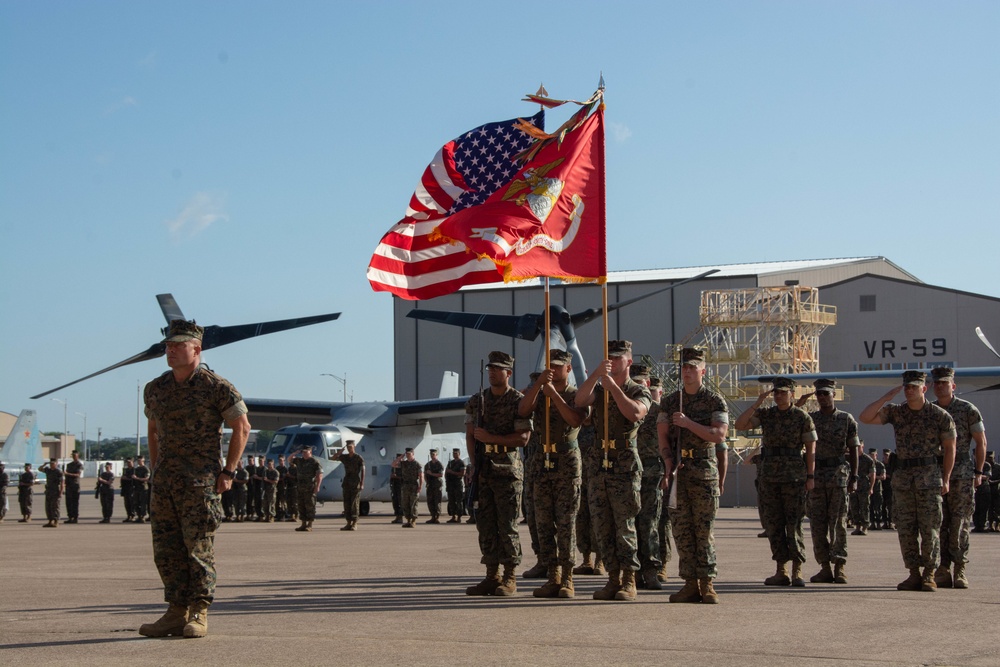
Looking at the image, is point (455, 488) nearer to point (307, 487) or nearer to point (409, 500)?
point (409, 500)

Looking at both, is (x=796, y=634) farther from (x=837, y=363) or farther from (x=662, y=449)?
(x=837, y=363)

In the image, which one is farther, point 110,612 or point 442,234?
point 442,234

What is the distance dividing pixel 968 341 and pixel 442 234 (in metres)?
40.3

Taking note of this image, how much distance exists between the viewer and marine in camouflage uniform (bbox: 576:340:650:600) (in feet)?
27.0

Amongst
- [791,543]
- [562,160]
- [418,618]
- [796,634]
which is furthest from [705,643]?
[562,160]

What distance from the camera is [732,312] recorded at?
46.0 metres

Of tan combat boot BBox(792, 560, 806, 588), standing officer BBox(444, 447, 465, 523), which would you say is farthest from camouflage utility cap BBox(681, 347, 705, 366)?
standing officer BBox(444, 447, 465, 523)

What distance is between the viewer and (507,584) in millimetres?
8695

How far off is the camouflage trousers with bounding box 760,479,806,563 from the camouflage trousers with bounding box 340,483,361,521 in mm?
12151

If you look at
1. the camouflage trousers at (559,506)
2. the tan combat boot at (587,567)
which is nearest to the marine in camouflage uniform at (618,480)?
the camouflage trousers at (559,506)

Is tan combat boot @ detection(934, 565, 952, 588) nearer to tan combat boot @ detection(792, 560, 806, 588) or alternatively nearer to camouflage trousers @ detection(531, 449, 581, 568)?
tan combat boot @ detection(792, 560, 806, 588)

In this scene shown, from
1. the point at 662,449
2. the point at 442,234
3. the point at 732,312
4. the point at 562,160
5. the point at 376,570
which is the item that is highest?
the point at 732,312

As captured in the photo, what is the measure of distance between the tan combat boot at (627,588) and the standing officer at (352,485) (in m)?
13.2

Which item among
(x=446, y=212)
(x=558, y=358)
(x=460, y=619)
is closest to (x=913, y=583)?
(x=558, y=358)
